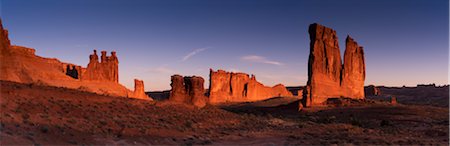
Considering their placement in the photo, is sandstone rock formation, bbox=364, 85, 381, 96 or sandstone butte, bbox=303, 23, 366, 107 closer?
sandstone butte, bbox=303, 23, 366, 107

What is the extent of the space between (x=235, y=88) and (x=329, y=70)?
47.8 meters

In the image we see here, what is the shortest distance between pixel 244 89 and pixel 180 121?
83.3 meters

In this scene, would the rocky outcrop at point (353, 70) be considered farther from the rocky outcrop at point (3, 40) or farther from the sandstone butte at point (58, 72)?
the rocky outcrop at point (3, 40)

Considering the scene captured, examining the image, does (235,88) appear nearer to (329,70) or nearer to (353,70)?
(353,70)

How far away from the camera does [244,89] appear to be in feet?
346

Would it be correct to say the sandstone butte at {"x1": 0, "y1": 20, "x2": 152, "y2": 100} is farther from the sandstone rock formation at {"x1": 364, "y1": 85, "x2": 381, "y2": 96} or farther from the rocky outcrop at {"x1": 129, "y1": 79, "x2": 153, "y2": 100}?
the sandstone rock formation at {"x1": 364, "y1": 85, "x2": 381, "y2": 96}

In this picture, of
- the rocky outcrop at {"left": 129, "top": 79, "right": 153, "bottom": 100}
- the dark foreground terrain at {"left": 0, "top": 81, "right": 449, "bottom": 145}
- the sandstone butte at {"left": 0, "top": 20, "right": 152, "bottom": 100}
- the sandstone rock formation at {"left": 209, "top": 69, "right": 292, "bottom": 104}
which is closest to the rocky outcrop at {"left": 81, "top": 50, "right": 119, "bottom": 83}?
the sandstone butte at {"left": 0, "top": 20, "right": 152, "bottom": 100}

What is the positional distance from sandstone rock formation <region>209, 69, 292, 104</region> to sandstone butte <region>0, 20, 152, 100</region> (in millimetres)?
17943

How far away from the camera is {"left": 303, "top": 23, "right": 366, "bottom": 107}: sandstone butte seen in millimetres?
51781

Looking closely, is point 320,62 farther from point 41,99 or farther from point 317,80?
point 41,99

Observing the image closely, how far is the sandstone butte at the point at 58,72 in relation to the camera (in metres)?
48.4

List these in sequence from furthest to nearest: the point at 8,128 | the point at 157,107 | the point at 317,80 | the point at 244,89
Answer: the point at 244,89, the point at 317,80, the point at 157,107, the point at 8,128

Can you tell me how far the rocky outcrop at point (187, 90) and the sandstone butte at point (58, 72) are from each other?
20898 millimetres

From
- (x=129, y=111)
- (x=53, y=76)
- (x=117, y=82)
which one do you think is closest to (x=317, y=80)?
(x=129, y=111)
